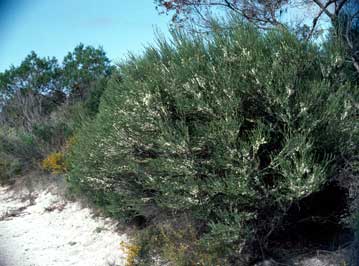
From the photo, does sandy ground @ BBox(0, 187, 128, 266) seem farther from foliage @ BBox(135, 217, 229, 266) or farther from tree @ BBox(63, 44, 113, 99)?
tree @ BBox(63, 44, 113, 99)

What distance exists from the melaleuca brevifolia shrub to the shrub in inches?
249

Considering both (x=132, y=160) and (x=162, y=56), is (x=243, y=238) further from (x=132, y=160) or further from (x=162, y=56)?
(x=162, y=56)

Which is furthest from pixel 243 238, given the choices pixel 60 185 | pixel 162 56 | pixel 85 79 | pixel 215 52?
pixel 85 79

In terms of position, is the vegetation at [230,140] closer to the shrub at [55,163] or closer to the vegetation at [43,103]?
the shrub at [55,163]

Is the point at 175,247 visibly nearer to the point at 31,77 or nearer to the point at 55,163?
the point at 55,163

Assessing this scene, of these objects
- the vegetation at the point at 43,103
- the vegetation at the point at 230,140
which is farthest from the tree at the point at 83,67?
the vegetation at the point at 230,140

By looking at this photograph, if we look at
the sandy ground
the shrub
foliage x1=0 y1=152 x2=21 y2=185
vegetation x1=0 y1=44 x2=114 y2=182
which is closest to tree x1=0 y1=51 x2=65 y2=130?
vegetation x1=0 y1=44 x2=114 y2=182

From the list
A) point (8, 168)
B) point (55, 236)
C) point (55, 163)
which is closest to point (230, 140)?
point (55, 236)

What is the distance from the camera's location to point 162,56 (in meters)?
5.75

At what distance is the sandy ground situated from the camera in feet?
21.3

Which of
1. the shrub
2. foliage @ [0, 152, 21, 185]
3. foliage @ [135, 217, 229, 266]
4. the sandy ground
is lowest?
foliage @ [135, 217, 229, 266]

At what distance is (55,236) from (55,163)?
153 inches

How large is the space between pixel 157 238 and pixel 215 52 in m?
2.79

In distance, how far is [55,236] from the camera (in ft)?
25.9
